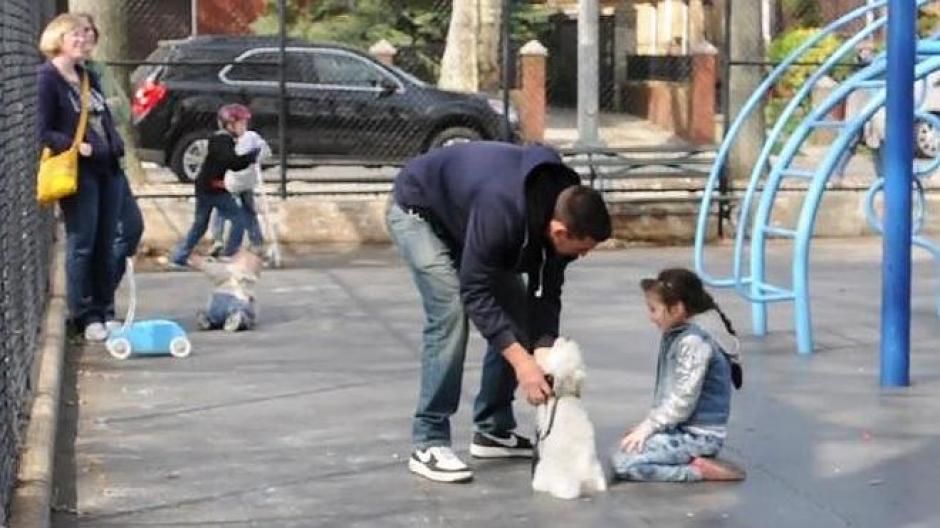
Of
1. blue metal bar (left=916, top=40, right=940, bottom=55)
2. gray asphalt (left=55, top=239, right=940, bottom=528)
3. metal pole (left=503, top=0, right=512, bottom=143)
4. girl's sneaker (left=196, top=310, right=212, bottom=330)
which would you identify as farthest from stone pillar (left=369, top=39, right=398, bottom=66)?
blue metal bar (left=916, top=40, right=940, bottom=55)

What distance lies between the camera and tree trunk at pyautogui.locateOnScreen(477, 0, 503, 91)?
83.8ft

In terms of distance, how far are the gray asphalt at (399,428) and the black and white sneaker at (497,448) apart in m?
0.12

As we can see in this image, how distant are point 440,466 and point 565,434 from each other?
0.55 metres

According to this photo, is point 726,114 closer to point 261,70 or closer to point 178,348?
point 261,70

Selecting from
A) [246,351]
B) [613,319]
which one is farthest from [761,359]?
[246,351]

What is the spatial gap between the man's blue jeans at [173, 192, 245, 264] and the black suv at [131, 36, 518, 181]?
2654mm

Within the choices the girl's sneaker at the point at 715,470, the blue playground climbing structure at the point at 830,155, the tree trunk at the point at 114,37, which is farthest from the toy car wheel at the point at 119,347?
the tree trunk at the point at 114,37

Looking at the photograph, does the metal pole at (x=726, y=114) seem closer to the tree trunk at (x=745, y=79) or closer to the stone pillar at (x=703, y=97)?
the tree trunk at (x=745, y=79)

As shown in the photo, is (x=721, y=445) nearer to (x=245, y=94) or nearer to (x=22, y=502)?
(x=22, y=502)

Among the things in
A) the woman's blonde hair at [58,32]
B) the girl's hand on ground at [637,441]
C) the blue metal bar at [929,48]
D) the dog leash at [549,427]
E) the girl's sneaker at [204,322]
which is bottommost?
the girl's sneaker at [204,322]

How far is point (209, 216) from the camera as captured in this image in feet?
45.1

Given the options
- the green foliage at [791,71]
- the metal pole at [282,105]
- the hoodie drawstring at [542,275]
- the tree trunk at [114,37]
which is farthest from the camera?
the green foliage at [791,71]

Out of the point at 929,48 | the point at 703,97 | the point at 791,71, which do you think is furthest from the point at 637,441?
the point at 791,71

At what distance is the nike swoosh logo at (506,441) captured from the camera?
294 inches
